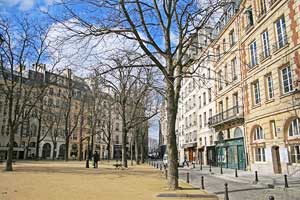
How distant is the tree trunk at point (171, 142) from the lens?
462 inches

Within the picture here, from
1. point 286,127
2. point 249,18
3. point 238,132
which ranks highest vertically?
point 249,18

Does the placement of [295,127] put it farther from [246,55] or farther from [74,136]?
[74,136]

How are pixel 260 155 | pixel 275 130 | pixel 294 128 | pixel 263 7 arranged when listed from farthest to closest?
A: pixel 260 155
pixel 263 7
pixel 275 130
pixel 294 128

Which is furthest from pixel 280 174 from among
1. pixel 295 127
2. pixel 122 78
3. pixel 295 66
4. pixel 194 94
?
pixel 194 94

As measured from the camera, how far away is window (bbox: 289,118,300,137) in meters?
17.5

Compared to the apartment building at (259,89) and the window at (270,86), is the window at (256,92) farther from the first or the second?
the window at (270,86)

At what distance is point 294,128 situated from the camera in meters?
17.9

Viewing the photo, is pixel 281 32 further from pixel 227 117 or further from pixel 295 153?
pixel 227 117

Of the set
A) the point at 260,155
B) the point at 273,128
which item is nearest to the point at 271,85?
the point at 273,128

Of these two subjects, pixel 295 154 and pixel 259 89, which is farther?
pixel 259 89

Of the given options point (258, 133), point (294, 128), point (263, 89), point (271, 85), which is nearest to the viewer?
point (294, 128)

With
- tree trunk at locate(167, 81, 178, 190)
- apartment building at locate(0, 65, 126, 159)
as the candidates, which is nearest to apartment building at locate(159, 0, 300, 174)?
tree trunk at locate(167, 81, 178, 190)

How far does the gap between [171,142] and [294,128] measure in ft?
33.1

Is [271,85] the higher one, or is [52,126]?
[271,85]
